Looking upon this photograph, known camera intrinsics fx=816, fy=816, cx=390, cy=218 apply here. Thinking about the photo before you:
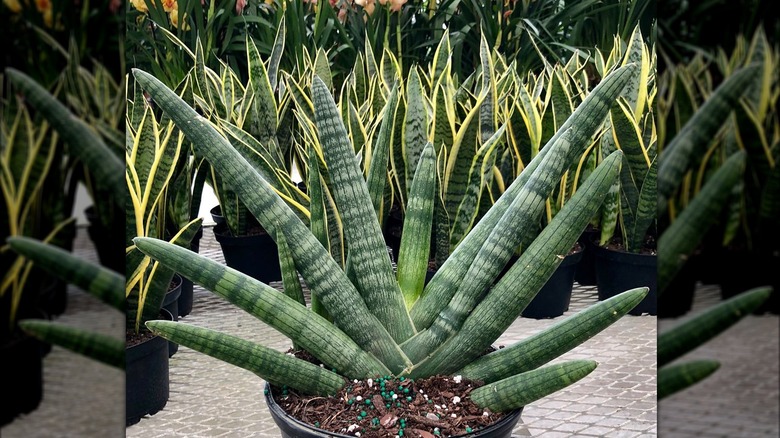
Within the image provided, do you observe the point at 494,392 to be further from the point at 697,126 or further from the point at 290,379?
the point at 697,126

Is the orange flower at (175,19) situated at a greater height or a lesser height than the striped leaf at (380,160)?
greater

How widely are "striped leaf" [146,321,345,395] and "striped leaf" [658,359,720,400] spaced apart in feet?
2.94

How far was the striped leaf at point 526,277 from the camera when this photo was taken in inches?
45.8

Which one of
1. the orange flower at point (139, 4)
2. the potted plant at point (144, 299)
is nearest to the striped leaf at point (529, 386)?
the potted plant at point (144, 299)

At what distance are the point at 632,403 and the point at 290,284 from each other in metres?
0.90

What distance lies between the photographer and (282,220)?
1221 mm

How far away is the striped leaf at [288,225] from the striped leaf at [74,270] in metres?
0.76

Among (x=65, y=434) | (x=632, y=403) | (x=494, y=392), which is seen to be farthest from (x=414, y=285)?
(x=65, y=434)

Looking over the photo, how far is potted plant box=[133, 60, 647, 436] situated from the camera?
3.82 feet

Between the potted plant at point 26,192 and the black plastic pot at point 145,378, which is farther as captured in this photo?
the black plastic pot at point 145,378

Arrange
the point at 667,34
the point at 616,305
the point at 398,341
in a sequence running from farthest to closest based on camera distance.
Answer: the point at 398,341 < the point at 616,305 < the point at 667,34

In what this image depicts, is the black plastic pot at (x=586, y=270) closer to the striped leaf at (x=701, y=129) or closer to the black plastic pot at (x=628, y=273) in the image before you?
the black plastic pot at (x=628, y=273)

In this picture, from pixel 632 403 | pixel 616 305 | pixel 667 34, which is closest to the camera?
pixel 667 34

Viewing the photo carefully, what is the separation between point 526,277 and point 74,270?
86 cm
